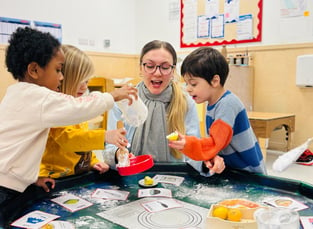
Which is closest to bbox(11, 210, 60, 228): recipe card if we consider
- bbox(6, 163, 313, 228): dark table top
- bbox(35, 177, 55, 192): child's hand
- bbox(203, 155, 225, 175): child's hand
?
bbox(6, 163, 313, 228): dark table top

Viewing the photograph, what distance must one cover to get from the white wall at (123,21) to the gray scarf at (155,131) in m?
2.51

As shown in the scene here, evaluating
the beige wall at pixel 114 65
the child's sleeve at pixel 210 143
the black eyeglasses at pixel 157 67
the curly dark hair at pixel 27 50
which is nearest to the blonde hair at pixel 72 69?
the curly dark hair at pixel 27 50

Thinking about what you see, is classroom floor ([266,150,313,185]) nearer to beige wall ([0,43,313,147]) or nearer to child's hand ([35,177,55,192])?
beige wall ([0,43,313,147])

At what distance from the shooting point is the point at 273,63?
3.81m

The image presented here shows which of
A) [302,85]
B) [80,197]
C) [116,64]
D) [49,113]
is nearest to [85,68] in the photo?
[49,113]

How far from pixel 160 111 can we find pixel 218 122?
0.53 m

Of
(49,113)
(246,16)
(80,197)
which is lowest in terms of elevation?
(80,197)

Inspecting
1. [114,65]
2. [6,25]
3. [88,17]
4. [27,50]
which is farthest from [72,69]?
[114,65]

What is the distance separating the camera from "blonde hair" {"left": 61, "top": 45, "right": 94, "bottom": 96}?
1.31 metres

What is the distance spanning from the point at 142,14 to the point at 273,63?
2226 mm

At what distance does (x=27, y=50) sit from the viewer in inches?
43.2

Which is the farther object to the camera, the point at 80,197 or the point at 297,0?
the point at 297,0

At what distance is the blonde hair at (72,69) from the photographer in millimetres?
1309

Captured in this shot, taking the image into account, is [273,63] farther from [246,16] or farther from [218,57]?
[218,57]
